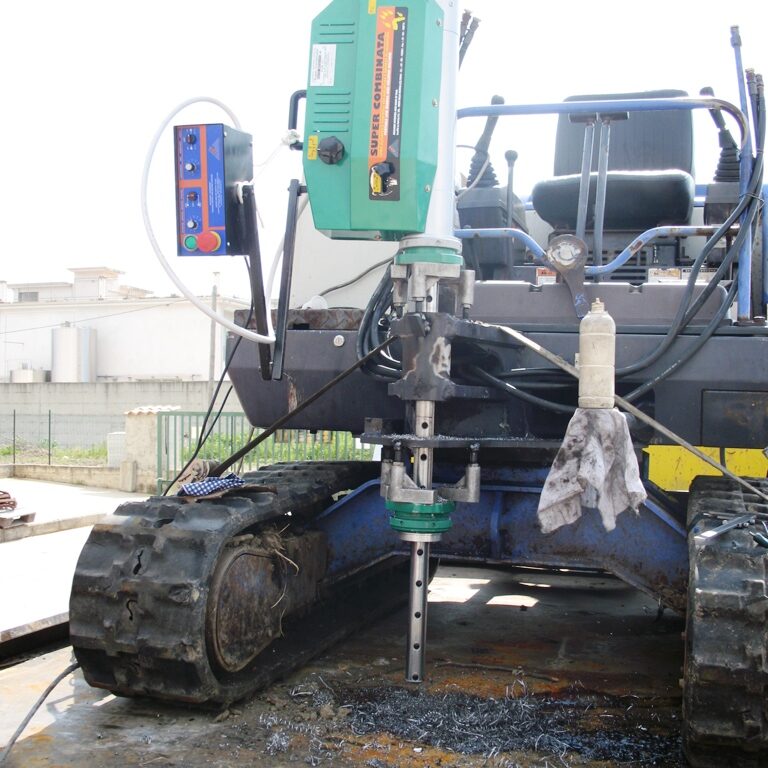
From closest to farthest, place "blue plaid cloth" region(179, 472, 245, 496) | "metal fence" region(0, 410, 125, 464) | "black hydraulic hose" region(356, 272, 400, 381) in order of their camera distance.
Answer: "blue plaid cloth" region(179, 472, 245, 496) → "black hydraulic hose" region(356, 272, 400, 381) → "metal fence" region(0, 410, 125, 464)

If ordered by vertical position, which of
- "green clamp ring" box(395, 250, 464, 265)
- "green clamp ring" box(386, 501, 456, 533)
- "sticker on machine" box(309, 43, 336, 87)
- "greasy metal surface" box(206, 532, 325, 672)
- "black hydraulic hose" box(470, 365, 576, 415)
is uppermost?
"sticker on machine" box(309, 43, 336, 87)

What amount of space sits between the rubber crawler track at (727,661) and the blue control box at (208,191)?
1930 mm

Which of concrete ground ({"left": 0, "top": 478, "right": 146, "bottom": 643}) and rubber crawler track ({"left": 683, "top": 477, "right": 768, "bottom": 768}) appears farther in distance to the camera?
concrete ground ({"left": 0, "top": 478, "right": 146, "bottom": 643})

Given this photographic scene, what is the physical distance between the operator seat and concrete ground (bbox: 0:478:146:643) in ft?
9.94

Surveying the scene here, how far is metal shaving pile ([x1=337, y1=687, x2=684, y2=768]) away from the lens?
123 inches

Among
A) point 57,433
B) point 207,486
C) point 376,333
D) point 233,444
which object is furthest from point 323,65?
point 57,433

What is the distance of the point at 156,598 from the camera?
10.5 feet

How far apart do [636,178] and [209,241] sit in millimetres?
2252

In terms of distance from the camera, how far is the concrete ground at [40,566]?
4707 millimetres

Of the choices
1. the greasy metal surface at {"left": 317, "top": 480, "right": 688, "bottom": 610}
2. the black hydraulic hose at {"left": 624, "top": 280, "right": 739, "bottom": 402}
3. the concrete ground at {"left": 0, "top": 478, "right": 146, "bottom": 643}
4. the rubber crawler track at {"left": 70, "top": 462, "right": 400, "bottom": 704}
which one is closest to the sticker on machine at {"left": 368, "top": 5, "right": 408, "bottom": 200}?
the black hydraulic hose at {"left": 624, "top": 280, "right": 739, "bottom": 402}

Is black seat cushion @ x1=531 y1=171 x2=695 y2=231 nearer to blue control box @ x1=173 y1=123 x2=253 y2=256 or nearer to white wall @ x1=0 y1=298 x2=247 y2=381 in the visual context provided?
blue control box @ x1=173 y1=123 x2=253 y2=256

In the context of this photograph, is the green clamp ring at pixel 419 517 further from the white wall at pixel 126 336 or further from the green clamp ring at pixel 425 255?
the white wall at pixel 126 336

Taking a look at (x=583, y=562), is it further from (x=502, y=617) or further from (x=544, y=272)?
(x=502, y=617)

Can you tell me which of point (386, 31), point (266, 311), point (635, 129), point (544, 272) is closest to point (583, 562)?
point (544, 272)
